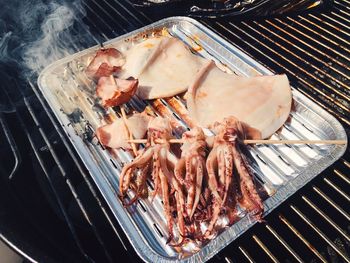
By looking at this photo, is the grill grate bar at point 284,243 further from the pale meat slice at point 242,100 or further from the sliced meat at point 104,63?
the sliced meat at point 104,63

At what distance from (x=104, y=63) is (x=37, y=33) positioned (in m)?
1.37

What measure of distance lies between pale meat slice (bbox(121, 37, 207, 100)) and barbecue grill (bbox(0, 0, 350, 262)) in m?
0.66

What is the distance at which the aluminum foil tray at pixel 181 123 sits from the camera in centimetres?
236

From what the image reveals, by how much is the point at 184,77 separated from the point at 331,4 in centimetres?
198

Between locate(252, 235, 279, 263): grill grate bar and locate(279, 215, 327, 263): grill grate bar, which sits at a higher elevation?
locate(279, 215, 327, 263): grill grate bar

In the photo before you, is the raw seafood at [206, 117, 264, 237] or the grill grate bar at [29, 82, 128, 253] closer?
the raw seafood at [206, 117, 264, 237]

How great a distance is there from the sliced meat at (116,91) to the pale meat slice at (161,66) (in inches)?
7.5

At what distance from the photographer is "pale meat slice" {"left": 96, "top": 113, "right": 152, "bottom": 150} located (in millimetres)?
2832

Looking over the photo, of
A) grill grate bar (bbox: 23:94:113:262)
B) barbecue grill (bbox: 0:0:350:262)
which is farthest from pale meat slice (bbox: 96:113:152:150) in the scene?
grill grate bar (bbox: 23:94:113:262)

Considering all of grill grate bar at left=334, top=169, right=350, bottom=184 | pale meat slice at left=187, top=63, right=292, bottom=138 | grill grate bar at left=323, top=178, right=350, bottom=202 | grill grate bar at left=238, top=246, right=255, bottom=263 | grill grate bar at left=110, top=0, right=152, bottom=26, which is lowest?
grill grate bar at left=238, top=246, right=255, bottom=263

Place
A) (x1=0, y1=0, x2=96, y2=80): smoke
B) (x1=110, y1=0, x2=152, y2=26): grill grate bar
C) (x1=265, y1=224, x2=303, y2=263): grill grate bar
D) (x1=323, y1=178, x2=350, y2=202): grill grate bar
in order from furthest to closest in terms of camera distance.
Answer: (x1=110, y1=0, x2=152, y2=26): grill grate bar < (x1=0, y1=0, x2=96, y2=80): smoke < (x1=323, y1=178, x2=350, y2=202): grill grate bar < (x1=265, y1=224, x2=303, y2=263): grill grate bar

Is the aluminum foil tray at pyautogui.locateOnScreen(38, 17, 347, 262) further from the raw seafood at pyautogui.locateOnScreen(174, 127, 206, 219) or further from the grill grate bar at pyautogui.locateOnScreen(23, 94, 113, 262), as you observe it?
the raw seafood at pyautogui.locateOnScreen(174, 127, 206, 219)

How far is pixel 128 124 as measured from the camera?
2857 mm

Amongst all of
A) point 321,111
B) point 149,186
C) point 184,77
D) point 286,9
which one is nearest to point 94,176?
point 149,186
